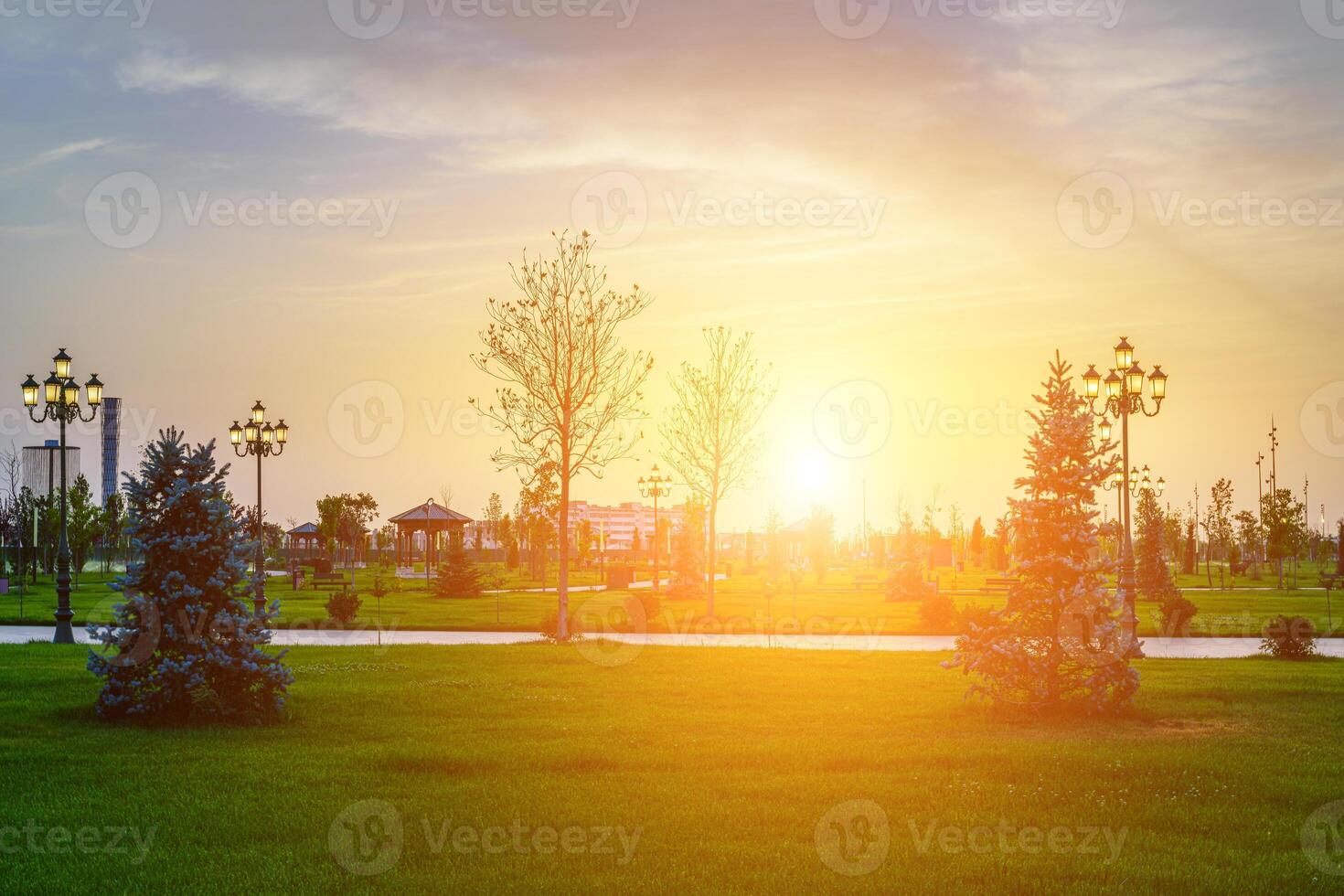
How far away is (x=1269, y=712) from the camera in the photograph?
1545cm

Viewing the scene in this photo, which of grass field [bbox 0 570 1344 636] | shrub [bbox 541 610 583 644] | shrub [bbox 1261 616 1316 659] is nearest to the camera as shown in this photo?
shrub [bbox 1261 616 1316 659]

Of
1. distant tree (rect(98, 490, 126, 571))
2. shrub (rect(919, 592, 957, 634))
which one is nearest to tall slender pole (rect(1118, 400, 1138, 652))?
shrub (rect(919, 592, 957, 634))

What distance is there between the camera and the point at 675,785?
10664 millimetres

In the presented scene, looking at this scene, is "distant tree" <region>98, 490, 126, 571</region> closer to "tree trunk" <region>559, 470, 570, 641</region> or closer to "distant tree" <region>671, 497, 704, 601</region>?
"distant tree" <region>671, 497, 704, 601</region>

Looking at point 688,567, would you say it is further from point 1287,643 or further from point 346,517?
point 346,517

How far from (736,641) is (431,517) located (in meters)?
28.7

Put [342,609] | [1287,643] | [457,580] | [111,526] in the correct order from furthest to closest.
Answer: [111,526] < [457,580] < [342,609] < [1287,643]

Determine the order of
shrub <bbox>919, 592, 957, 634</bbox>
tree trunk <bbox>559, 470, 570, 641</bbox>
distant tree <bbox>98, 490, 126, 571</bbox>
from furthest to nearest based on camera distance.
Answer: distant tree <bbox>98, 490, 126, 571</bbox> < shrub <bbox>919, 592, 957, 634</bbox> < tree trunk <bbox>559, 470, 570, 641</bbox>

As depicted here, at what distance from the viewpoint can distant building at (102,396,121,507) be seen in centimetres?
16400

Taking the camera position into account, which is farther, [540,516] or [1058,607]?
[540,516]

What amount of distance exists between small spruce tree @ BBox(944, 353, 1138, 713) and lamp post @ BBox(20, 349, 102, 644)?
1903 cm

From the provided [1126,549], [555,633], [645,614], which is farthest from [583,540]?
[1126,549]

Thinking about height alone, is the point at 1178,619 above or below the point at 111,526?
below

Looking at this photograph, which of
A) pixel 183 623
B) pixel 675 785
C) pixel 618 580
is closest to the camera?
pixel 675 785
